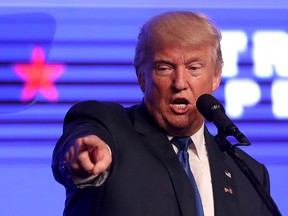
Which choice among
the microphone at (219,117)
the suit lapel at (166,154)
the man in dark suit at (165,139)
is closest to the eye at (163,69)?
the man in dark suit at (165,139)

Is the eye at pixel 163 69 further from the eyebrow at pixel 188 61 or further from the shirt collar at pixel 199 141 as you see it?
the shirt collar at pixel 199 141

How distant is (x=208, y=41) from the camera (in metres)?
2.07

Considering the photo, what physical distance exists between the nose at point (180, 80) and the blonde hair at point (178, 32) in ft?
0.28

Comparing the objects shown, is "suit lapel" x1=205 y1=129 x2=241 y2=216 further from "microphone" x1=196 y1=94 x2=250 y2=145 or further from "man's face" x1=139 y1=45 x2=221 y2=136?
"microphone" x1=196 y1=94 x2=250 y2=145

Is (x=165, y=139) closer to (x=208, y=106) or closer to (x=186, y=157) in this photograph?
(x=186, y=157)

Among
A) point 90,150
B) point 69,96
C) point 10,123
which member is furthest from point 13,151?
point 90,150

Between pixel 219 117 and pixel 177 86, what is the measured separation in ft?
1.02

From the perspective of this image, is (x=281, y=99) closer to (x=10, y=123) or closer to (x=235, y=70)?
(x=235, y=70)

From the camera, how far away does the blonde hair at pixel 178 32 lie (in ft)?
6.64

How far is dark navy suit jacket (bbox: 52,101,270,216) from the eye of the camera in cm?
180

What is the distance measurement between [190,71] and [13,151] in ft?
3.49

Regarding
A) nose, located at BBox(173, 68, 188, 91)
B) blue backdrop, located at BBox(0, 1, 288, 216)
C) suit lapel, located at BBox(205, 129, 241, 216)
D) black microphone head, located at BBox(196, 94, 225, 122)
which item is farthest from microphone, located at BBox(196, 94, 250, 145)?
blue backdrop, located at BBox(0, 1, 288, 216)

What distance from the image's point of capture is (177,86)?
→ 1.99 meters

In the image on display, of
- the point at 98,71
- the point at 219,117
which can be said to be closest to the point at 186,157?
the point at 219,117
